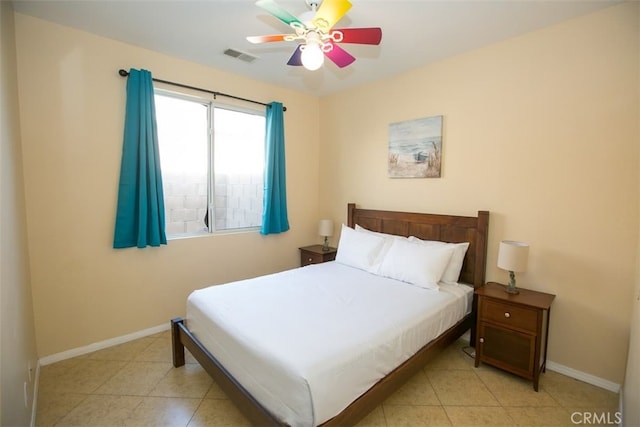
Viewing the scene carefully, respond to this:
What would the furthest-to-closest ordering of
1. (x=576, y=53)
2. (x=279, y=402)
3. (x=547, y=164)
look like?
(x=547, y=164)
(x=576, y=53)
(x=279, y=402)

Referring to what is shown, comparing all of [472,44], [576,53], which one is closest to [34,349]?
[472,44]

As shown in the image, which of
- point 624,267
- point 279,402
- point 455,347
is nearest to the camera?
point 279,402

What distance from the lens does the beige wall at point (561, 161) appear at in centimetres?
209

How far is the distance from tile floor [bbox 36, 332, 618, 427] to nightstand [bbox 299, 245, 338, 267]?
5.61 ft

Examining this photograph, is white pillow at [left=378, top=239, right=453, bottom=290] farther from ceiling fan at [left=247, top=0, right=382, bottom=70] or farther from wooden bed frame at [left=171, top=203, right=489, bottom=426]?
ceiling fan at [left=247, top=0, right=382, bottom=70]

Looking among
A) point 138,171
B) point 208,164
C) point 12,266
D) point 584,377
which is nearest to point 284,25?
point 208,164

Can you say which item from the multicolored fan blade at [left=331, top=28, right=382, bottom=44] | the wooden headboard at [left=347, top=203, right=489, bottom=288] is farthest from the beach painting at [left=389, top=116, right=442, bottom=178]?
the multicolored fan blade at [left=331, top=28, right=382, bottom=44]

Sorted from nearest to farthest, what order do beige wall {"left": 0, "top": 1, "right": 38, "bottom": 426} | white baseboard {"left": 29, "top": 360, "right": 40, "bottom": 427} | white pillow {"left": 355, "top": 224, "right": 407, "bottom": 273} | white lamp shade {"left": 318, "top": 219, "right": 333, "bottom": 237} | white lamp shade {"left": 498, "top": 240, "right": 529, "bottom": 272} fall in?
beige wall {"left": 0, "top": 1, "right": 38, "bottom": 426} → white baseboard {"left": 29, "top": 360, "right": 40, "bottom": 427} → white lamp shade {"left": 498, "top": 240, "right": 529, "bottom": 272} → white pillow {"left": 355, "top": 224, "right": 407, "bottom": 273} → white lamp shade {"left": 318, "top": 219, "right": 333, "bottom": 237}

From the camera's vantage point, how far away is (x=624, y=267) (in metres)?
2.09

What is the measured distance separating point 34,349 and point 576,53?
184 inches

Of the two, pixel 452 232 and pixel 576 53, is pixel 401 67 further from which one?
pixel 452 232

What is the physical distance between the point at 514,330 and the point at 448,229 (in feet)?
3.38

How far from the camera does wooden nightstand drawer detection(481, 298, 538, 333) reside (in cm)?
213

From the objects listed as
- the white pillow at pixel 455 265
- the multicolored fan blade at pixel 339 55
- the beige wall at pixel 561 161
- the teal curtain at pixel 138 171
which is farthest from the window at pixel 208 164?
the white pillow at pixel 455 265
